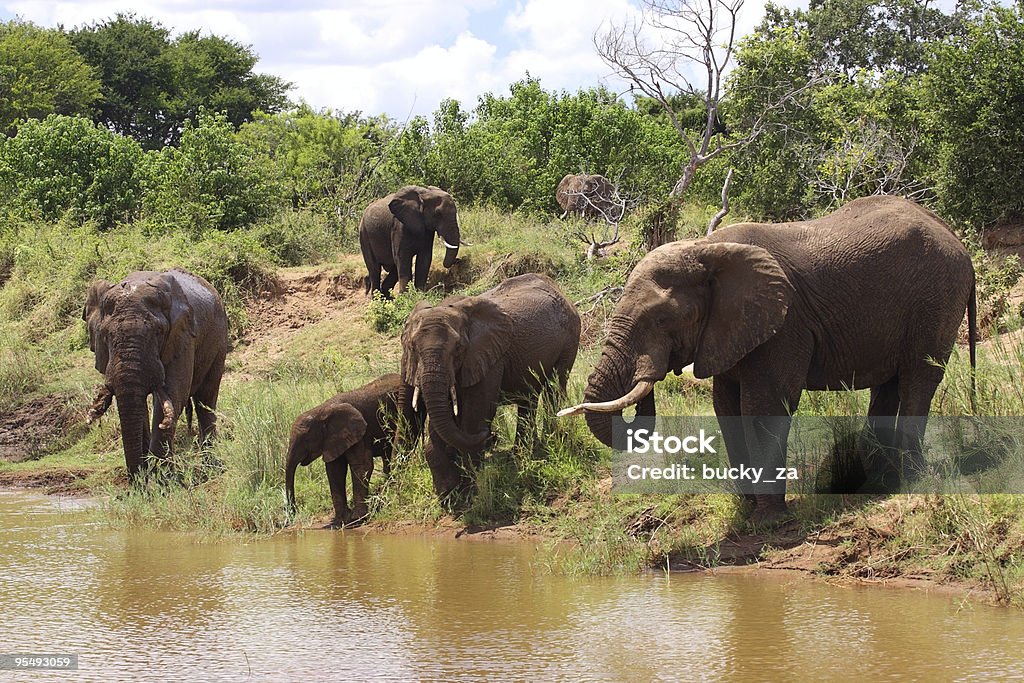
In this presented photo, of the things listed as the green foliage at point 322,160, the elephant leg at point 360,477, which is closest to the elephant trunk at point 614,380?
the elephant leg at point 360,477

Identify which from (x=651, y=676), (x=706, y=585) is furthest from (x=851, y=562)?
(x=651, y=676)

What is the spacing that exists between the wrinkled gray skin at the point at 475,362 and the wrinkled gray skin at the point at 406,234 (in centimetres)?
779

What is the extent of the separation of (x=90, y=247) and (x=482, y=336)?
12010mm

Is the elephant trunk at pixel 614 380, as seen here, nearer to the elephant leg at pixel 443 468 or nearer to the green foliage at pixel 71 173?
the elephant leg at pixel 443 468

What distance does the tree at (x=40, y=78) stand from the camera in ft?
134

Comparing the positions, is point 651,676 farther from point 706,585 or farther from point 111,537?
point 111,537

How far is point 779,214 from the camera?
20.1m

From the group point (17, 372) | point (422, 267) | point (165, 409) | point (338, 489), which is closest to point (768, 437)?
point (338, 489)

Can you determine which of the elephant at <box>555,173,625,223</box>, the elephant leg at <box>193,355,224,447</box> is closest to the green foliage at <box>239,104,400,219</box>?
the elephant at <box>555,173,625,223</box>

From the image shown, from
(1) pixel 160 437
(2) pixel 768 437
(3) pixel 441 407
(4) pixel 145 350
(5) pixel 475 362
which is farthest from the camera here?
(1) pixel 160 437

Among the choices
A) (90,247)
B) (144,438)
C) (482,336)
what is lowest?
(144,438)

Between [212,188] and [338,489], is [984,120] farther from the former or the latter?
[212,188]

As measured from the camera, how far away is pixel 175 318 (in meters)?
11.6

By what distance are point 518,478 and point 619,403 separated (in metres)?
2.31
